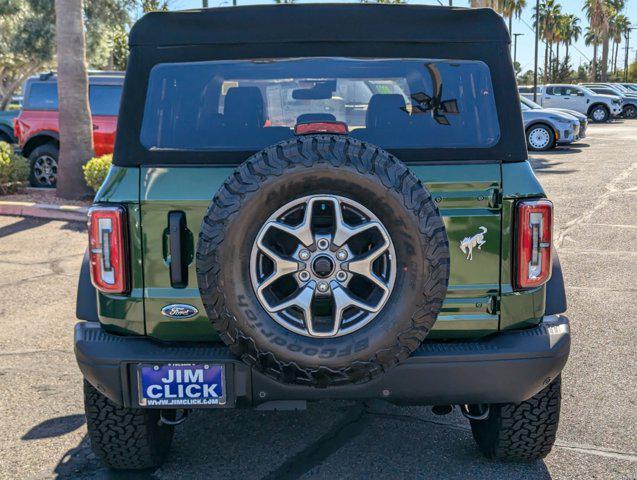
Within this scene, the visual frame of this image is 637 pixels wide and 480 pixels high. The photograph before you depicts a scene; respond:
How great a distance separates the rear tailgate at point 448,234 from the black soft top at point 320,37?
0.31m

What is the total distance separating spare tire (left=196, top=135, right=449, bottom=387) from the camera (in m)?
2.60

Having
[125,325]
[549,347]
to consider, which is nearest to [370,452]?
[549,347]

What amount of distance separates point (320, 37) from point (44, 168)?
35.7ft

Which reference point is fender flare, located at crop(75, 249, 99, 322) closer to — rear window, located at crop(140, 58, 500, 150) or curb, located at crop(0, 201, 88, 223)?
rear window, located at crop(140, 58, 500, 150)

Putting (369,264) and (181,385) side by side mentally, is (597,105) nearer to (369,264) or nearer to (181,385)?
(369,264)

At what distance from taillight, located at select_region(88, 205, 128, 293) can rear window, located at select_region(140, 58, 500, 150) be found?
1.07ft

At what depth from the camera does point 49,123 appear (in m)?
13.0

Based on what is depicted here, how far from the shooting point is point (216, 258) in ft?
8.60

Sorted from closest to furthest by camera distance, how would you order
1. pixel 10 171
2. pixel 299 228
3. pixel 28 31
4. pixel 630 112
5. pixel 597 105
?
pixel 299 228
pixel 10 171
pixel 28 31
pixel 597 105
pixel 630 112

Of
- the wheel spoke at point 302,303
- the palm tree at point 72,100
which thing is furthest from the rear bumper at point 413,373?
the palm tree at point 72,100

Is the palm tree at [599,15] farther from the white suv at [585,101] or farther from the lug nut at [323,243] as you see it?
the lug nut at [323,243]

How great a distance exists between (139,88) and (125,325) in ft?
3.13

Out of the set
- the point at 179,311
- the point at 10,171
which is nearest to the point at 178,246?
the point at 179,311

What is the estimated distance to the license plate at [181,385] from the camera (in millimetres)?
2881
